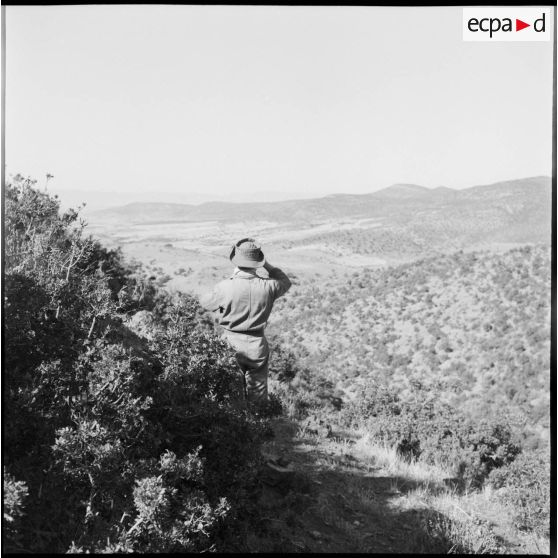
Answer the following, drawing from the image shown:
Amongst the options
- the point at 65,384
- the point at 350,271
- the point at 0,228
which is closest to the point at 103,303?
the point at 65,384

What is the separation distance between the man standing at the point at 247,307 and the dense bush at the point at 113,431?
37 cm

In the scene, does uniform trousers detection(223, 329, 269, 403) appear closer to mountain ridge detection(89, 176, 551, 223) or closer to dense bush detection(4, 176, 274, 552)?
dense bush detection(4, 176, 274, 552)

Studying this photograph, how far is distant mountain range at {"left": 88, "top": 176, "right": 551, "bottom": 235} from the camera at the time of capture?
244 feet

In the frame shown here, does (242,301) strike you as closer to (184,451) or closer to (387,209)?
(184,451)

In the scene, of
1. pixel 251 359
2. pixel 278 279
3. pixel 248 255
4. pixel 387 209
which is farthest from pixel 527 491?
pixel 387 209

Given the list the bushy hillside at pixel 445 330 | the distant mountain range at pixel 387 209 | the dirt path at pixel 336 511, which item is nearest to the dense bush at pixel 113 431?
the dirt path at pixel 336 511

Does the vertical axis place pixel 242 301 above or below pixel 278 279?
below

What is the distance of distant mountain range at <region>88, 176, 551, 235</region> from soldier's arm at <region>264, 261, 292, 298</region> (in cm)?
6489

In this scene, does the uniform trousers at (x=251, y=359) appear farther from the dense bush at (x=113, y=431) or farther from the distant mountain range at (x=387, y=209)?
the distant mountain range at (x=387, y=209)

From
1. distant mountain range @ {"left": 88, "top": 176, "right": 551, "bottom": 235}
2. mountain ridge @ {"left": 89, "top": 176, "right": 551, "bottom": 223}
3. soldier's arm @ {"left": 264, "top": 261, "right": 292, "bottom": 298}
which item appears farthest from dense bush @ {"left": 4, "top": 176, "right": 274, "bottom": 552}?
mountain ridge @ {"left": 89, "top": 176, "right": 551, "bottom": 223}

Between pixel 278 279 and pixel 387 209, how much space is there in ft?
291

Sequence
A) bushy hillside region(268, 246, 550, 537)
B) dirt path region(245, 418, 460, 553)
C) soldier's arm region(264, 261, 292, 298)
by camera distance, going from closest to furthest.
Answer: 1. dirt path region(245, 418, 460, 553)
2. soldier's arm region(264, 261, 292, 298)
3. bushy hillside region(268, 246, 550, 537)

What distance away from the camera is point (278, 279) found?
4348mm

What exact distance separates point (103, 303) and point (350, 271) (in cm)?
4499
